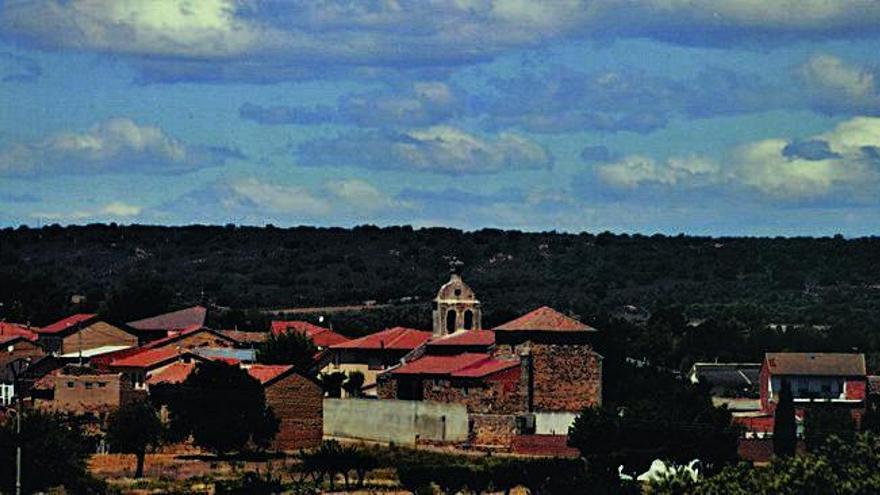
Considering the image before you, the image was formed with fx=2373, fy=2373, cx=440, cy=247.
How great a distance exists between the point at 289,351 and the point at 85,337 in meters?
19.3

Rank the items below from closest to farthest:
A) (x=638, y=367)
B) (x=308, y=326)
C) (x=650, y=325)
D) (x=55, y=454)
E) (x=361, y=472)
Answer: (x=55, y=454) < (x=361, y=472) < (x=638, y=367) < (x=308, y=326) < (x=650, y=325)

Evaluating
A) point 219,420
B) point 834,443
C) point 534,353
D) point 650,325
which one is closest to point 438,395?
point 534,353

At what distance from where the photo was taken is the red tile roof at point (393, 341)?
122500 mm

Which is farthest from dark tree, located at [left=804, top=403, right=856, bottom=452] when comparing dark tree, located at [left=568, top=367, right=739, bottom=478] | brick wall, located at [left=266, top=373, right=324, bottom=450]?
brick wall, located at [left=266, top=373, right=324, bottom=450]

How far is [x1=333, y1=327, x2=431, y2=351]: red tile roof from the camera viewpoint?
12250 cm

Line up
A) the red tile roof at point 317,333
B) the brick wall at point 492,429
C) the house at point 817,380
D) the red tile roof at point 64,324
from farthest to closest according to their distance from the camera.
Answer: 1. the red tile roof at point 64,324
2. the red tile roof at point 317,333
3. the house at point 817,380
4. the brick wall at point 492,429

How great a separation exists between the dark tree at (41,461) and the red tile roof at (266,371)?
20537 millimetres

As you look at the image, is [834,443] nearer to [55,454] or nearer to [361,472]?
[361,472]

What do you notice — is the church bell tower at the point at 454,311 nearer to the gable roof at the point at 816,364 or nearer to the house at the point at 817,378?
the house at the point at 817,378

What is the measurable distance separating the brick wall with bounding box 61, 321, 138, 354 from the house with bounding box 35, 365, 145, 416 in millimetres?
23485

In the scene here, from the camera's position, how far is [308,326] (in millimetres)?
143875

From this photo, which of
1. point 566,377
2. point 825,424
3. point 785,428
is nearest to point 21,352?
point 566,377

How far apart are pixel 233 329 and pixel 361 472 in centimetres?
5791

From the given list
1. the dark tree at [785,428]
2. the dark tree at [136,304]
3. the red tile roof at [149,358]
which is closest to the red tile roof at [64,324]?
the dark tree at [136,304]
